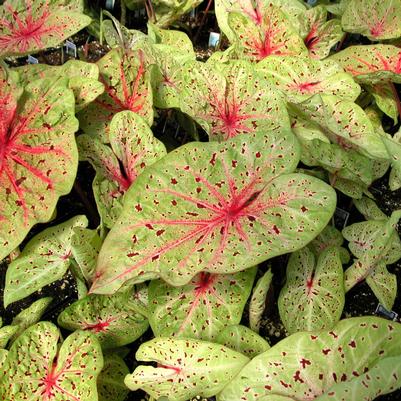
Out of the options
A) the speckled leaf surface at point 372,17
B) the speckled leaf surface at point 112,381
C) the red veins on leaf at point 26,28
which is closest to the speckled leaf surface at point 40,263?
the speckled leaf surface at point 112,381

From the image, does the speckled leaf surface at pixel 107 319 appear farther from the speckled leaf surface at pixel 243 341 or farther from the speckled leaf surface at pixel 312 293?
the speckled leaf surface at pixel 312 293

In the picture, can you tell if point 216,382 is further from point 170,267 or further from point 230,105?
point 230,105

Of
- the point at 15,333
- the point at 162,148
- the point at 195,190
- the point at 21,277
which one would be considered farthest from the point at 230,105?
the point at 15,333

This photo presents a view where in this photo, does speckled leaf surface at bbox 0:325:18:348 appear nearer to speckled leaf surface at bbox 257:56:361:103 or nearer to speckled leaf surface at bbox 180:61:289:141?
speckled leaf surface at bbox 180:61:289:141

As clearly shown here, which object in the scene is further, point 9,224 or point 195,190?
point 9,224

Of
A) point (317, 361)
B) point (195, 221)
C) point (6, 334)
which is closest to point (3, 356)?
point (6, 334)

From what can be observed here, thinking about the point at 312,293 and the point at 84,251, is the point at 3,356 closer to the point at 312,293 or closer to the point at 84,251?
the point at 84,251

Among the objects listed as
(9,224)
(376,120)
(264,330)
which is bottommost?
(264,330)
